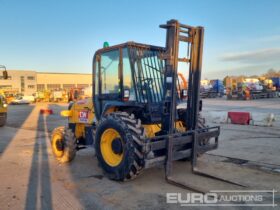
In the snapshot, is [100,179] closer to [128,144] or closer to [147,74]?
[128,144]

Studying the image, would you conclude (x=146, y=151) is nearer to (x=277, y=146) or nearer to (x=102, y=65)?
(x=102, y=65)

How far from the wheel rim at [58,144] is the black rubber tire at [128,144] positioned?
208cm

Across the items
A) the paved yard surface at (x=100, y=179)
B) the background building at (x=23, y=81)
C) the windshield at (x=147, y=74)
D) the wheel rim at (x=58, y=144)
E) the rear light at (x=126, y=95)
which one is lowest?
the paved yard surface at (x=100, y=179)

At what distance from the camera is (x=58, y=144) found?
6996 mm

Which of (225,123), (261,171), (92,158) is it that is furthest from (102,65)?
(225,123)

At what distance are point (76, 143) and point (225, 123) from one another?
8.91 meters

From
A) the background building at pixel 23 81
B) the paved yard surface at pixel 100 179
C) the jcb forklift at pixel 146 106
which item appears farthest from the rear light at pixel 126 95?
the background building at pixel 23 81

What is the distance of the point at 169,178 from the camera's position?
5.20 metres

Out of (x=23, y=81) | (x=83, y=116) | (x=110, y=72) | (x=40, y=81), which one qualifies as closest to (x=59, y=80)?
(x=40, y=81)

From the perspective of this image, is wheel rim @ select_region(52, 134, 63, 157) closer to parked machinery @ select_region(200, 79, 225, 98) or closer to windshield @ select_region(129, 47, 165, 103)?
windshield @ select_region(129, 47, 165, 103)

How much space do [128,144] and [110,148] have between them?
83cm

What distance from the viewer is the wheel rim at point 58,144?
22.7 ft

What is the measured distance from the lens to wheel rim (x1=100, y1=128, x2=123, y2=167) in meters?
5.34

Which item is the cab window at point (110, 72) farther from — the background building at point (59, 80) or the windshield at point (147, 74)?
the background building at point (59, 80)
